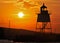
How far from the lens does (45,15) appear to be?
3669 centimetres

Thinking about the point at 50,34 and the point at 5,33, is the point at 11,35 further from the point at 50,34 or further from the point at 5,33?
the point at 50,34

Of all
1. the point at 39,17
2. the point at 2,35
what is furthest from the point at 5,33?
the point at 39,17

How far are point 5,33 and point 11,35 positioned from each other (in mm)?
1002

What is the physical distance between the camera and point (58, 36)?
44.0 metres

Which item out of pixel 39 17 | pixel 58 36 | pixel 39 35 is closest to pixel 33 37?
pixel 39 35

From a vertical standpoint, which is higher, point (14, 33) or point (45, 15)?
point (45, 15)

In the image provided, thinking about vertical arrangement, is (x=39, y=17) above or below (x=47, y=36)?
above

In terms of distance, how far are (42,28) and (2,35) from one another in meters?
7.25

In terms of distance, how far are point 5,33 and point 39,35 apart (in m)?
5.50

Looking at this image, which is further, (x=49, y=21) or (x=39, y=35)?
(x=39, y=35)

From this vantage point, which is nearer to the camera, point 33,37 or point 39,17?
point 39,17

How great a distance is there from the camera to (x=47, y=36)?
142ft

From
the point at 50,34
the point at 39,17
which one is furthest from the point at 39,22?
the point at 50,34

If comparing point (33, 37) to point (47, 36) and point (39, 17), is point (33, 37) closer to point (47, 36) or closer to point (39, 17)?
point (47, 36)
